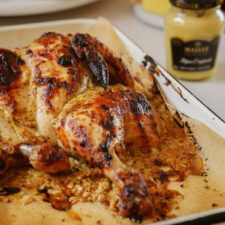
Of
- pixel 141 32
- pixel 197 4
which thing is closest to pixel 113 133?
pixel 197 4

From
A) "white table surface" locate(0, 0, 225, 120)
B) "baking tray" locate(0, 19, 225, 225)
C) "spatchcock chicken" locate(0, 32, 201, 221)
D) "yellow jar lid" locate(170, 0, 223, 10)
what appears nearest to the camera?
"baking tray" locate(0, 19, 225, 225)

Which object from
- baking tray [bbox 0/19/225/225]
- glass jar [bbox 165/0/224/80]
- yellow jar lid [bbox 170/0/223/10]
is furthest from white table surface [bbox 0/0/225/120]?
yellow jar lid [bbox 170/0/223/10]

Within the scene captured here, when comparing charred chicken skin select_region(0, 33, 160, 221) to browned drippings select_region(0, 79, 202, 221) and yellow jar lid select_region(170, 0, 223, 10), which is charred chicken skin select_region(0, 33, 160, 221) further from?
yellow jar lid select_region(170, 0, 223, 10)

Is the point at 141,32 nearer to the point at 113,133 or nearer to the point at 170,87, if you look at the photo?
the point at 170,87

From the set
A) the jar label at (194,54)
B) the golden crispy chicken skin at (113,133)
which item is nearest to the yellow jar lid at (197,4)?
the jar label at (194,54)

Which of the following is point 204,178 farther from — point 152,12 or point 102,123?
point 152,12

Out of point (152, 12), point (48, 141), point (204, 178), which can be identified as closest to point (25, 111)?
point (48, 141)
